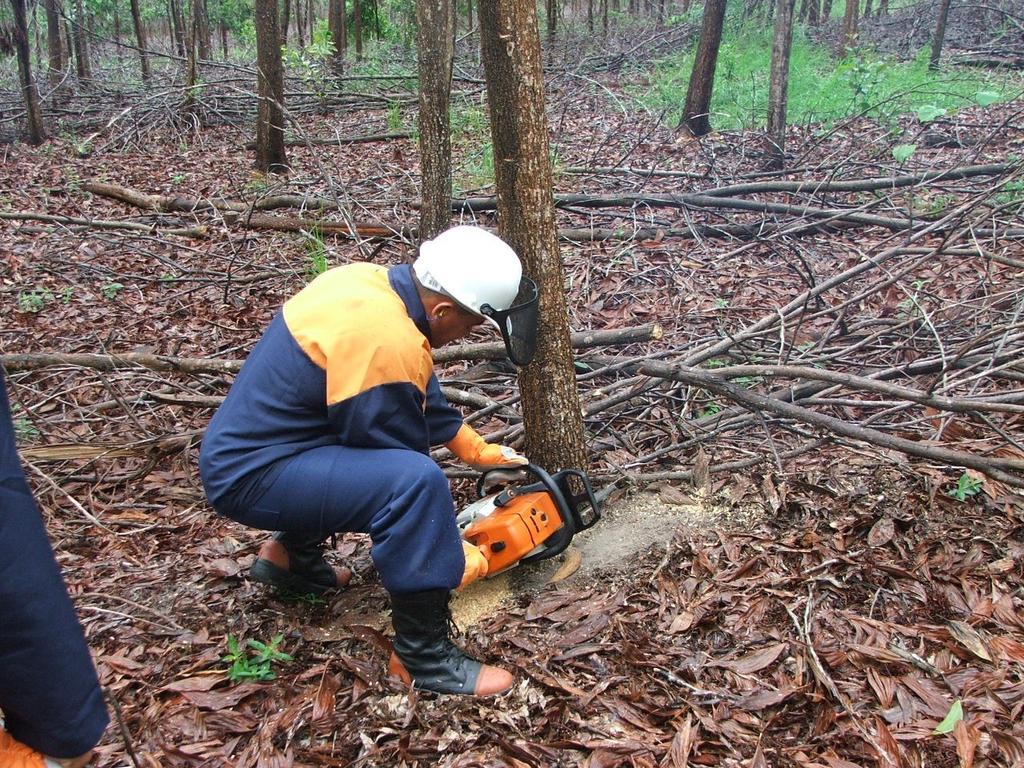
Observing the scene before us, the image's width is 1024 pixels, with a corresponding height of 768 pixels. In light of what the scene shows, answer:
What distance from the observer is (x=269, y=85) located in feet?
27.6

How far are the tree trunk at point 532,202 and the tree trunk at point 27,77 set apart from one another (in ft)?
29.6

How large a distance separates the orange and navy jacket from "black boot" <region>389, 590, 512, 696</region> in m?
0.57

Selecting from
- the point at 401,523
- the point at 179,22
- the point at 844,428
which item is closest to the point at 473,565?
the point at 401,523

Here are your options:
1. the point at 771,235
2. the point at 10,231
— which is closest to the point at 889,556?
the point at 771,235

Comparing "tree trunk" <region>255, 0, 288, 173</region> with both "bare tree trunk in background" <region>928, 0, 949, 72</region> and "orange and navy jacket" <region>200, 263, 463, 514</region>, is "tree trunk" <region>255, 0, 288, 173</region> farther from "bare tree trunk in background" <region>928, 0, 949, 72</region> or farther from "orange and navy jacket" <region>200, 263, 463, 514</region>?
"bare tree trunk in background" <region>928, 0, 949, 72</region>

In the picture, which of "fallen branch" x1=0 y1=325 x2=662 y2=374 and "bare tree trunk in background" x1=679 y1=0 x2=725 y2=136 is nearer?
"fallen branch" x1=0 y1=325 x2=662 y2=374

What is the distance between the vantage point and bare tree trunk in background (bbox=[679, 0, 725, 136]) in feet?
31.7

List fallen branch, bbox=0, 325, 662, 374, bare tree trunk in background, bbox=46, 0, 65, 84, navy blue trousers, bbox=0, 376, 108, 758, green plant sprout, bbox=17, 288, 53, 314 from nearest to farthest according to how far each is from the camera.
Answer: navy blue trousers, bbox=0, 376, 108, 758, fallen branch, bbox=0, 325, 662, 374, green plant sprout, bbox=17, 288, 53, 314, bare tree trunk in background, bbox=46, 0, 65, 84

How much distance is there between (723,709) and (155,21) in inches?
1607

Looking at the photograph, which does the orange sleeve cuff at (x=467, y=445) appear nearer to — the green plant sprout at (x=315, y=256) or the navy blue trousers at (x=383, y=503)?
the navy blue trousers at (x=383, y=503)

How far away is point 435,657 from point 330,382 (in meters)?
1.04

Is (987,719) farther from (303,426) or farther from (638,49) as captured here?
(638,49)

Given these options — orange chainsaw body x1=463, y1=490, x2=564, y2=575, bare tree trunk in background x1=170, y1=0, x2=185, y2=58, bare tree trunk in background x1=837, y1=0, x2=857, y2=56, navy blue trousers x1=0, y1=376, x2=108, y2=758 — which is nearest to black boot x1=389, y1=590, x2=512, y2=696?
orange chainsaw body x1=463, y1=490, x2=564, y2=575

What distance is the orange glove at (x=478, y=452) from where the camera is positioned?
3.01m
